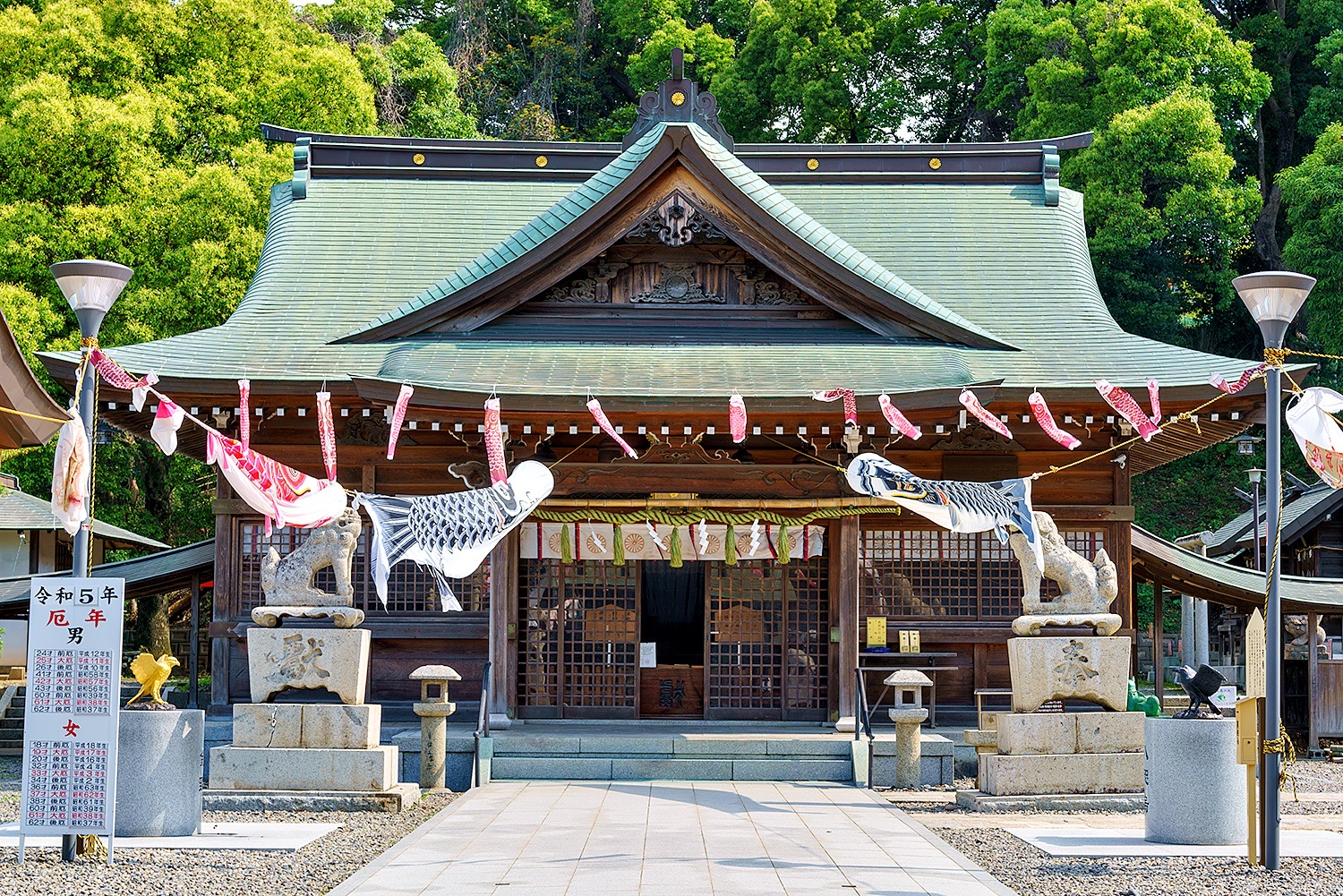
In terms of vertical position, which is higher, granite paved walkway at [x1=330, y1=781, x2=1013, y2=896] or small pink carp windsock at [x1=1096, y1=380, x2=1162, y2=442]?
small pink carp windsock at [x1=1096, y1=380, x2=1162, y2=442]

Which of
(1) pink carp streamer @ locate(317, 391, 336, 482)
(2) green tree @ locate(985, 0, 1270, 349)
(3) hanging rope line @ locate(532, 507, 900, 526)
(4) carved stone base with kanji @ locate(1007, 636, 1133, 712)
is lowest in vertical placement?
(4) carved stone base with kanji @ locate(1007, 636, 1133, 712)

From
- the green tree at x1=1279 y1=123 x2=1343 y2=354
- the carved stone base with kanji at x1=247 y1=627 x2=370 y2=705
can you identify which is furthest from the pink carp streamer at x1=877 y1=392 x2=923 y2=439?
the green tree at x1=1279 y1=123 x2=1343 y2=354

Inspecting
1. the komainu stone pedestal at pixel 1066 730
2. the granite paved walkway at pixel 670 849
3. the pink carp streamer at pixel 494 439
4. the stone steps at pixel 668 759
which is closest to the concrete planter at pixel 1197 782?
the granite paved walkway at pixel 670 849

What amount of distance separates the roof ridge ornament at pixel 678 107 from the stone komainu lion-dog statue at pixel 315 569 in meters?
8.51

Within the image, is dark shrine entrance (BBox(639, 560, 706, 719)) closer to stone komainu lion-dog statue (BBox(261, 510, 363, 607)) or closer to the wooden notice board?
the wooden notice board

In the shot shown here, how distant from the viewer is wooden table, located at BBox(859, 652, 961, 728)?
15859 mm

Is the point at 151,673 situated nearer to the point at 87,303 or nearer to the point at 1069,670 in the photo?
the point at 87,303

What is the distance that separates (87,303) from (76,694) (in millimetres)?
2664

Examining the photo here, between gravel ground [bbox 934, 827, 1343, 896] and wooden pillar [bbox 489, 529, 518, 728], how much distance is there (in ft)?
22.2

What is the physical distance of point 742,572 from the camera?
53.4 ft

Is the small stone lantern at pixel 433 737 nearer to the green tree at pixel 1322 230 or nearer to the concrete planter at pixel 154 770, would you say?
the concrete planter at pixel 154 770

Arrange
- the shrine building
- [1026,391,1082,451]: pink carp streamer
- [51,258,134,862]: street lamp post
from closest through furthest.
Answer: [51,258,134,862]: street lamp post
[1026,391,1082,451]: pink carp streamer
the shrine building

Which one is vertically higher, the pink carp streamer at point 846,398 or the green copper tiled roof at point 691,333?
the green copper tiled roof at point 691,333

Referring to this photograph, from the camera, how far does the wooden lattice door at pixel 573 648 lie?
1620 cm
